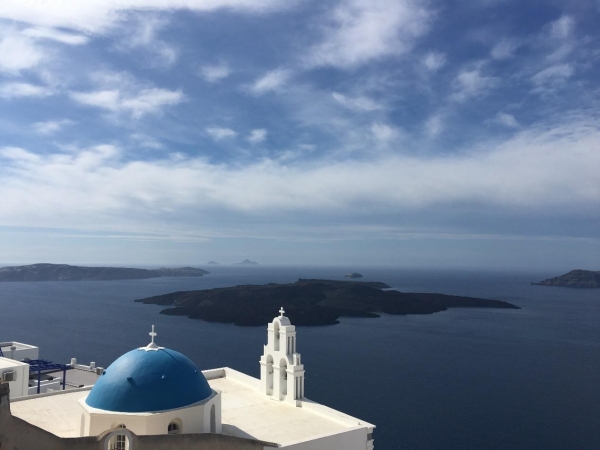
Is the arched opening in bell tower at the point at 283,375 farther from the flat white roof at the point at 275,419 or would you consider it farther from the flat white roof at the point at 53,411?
the flat white roof at the point at 53,411

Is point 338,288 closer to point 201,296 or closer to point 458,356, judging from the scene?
point 201,296

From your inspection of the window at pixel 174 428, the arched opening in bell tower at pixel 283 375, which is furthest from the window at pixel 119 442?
the arched opening in bell tower at pixel 283 375

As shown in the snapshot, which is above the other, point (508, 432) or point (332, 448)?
point (332, 448)

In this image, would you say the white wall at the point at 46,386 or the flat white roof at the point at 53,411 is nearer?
the flat white roof at the point at 53,411

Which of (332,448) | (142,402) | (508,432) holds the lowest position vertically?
(508,432)

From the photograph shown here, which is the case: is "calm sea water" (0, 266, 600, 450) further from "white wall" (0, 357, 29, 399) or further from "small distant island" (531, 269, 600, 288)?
"small distant island" (531, 269, 600, 288)

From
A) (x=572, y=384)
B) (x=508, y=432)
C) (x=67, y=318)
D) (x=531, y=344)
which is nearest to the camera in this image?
(x=508, y=432)

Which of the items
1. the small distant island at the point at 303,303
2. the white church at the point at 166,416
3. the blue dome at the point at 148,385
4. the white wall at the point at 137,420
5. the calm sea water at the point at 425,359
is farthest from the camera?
the small distant island at the point at 303,303

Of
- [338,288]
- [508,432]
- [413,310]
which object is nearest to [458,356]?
[508,432]
